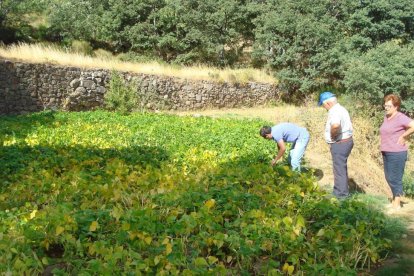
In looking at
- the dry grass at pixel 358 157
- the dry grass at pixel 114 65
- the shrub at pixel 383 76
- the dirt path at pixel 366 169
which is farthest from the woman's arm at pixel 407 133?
the dry grass at pixel 114 65

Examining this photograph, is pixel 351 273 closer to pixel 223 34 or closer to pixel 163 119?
pixel 163 119

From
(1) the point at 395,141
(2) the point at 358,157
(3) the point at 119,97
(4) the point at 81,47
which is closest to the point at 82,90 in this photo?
(3) the point at 119,97

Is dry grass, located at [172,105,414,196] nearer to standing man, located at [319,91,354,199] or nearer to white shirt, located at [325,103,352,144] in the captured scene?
standing man, located at [319,91,354,199]

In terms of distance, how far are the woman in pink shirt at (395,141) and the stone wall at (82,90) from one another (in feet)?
44.0

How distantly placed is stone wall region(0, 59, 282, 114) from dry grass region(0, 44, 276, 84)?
0.53m

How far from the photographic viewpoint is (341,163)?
6570mm

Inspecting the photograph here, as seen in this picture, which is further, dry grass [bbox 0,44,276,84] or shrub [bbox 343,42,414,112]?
shrub [bbox 343,42,414,112]

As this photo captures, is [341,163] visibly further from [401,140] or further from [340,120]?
[401,140]

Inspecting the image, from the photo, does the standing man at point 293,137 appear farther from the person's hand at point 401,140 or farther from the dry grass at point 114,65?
the dry grass at point 114,65

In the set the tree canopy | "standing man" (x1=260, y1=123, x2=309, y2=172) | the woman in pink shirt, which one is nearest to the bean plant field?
"standing man" (x1=260, y1=123, x2=309, y2=172)

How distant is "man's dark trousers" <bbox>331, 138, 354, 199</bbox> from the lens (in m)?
6.55

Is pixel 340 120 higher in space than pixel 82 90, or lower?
higher

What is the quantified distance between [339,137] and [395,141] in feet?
2.74

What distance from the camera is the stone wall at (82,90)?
15.9 meters
